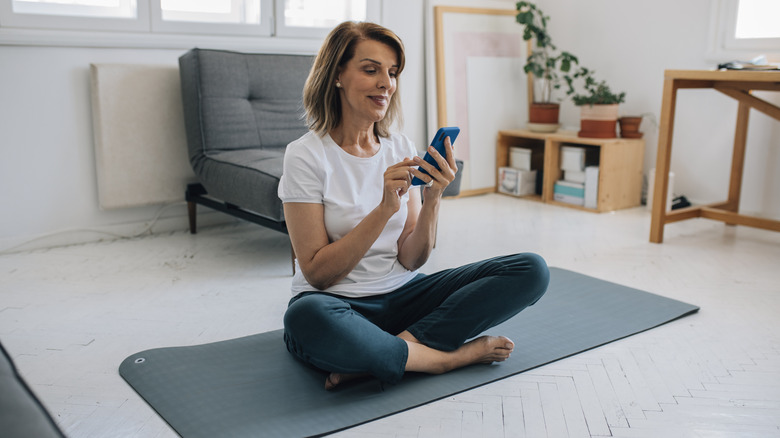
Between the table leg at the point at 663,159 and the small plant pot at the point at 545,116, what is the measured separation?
111cm

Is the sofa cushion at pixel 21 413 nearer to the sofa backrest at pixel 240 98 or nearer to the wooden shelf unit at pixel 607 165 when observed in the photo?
the sofa backrest at pixel 240 98

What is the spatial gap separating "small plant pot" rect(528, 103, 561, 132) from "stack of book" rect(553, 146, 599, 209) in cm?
19

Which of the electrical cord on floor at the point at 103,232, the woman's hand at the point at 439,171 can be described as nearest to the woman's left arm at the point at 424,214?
the woman's hand at the point at 439,171

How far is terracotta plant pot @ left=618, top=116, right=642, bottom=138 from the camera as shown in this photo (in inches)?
157

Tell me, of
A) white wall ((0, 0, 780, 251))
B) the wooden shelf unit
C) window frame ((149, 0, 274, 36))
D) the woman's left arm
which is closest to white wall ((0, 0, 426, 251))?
white wall ((0, 0, 780, 251))

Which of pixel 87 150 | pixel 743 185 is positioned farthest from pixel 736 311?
pixel 87 150

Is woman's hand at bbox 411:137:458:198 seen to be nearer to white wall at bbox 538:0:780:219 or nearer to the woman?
the woman

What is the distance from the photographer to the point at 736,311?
234cm

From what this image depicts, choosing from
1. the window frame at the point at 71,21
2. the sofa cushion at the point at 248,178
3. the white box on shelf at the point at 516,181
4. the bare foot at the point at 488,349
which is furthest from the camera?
the white box on shelf at the point at 516,181

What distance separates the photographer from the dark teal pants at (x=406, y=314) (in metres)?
1.56

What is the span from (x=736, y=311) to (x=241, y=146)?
2082 millimetres

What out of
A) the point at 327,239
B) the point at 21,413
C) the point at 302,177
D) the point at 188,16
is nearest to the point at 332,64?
the point at 302,177

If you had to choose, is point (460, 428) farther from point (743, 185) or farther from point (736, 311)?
point (743, 185)

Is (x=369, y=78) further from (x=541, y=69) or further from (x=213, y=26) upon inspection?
(x=541, y=69)
